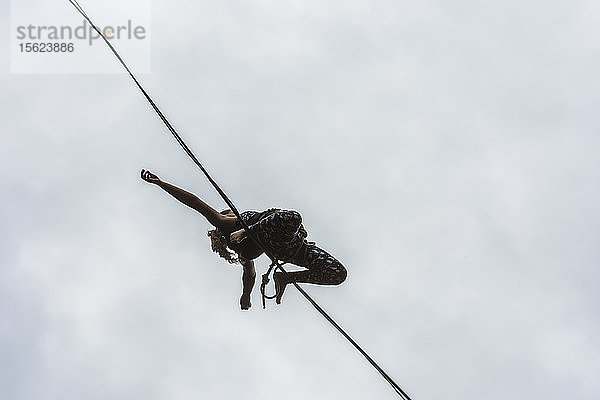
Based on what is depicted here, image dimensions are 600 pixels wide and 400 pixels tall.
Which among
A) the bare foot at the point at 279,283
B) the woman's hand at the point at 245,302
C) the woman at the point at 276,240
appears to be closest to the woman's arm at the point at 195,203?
the woman at the point at 276,240

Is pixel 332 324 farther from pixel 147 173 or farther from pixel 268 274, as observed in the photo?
pixel 147 173

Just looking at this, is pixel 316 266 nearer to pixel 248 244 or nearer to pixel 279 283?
pixel 279 283

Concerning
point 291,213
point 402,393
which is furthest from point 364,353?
point 291,213

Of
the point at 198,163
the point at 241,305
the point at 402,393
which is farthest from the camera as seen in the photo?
the point at 241,305

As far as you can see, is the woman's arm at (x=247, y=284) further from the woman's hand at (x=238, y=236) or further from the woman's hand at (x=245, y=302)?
the woman's hand at (x=238, y=236)

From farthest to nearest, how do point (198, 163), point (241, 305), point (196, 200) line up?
point (241, 305), point (196, 200), point (198, 163)

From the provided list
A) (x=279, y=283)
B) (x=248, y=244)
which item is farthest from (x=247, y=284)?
(x=279, y=283)

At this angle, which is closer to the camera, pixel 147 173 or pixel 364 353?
pixel 364 353
